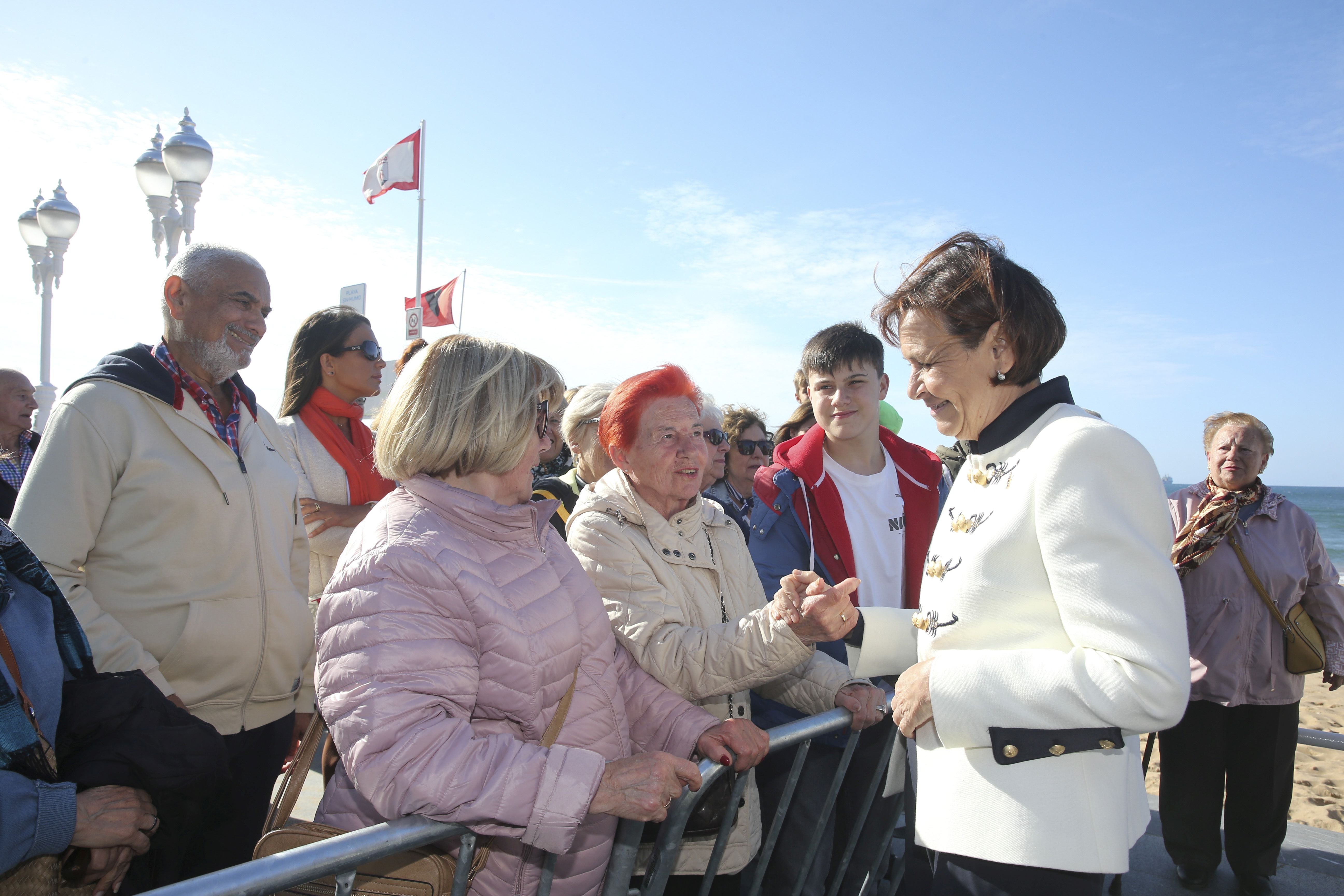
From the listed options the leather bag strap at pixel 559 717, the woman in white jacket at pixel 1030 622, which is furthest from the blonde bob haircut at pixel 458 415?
the woman in white jacket at pixel 1030 622

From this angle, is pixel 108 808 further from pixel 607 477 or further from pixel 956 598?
pixel 956 598

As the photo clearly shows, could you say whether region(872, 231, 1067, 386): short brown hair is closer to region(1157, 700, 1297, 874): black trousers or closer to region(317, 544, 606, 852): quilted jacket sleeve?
region(317, 544, 606, 852): quilted jacket sleeve

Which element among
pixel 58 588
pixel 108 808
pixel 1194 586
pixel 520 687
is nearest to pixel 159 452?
pixel 58 588

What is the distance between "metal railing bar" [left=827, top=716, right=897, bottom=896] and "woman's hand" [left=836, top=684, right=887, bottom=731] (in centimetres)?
5

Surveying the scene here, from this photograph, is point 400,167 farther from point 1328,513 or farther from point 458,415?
point 1328,513

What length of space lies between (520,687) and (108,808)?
37.1 inches

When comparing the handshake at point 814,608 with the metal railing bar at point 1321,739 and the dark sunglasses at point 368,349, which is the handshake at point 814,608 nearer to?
the dark sunglasses at point 368,349

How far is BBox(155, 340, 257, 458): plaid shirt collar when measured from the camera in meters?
2.60

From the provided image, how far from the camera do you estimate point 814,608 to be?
Answer: 7.14ft

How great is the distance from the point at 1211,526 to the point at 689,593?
3.40 metres

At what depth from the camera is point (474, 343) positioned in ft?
6.48

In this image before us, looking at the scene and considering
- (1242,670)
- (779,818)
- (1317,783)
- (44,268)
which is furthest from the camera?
(44,268)

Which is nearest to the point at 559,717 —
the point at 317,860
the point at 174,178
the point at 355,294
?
the point at 317,860

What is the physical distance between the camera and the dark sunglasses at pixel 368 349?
12.0 feet
